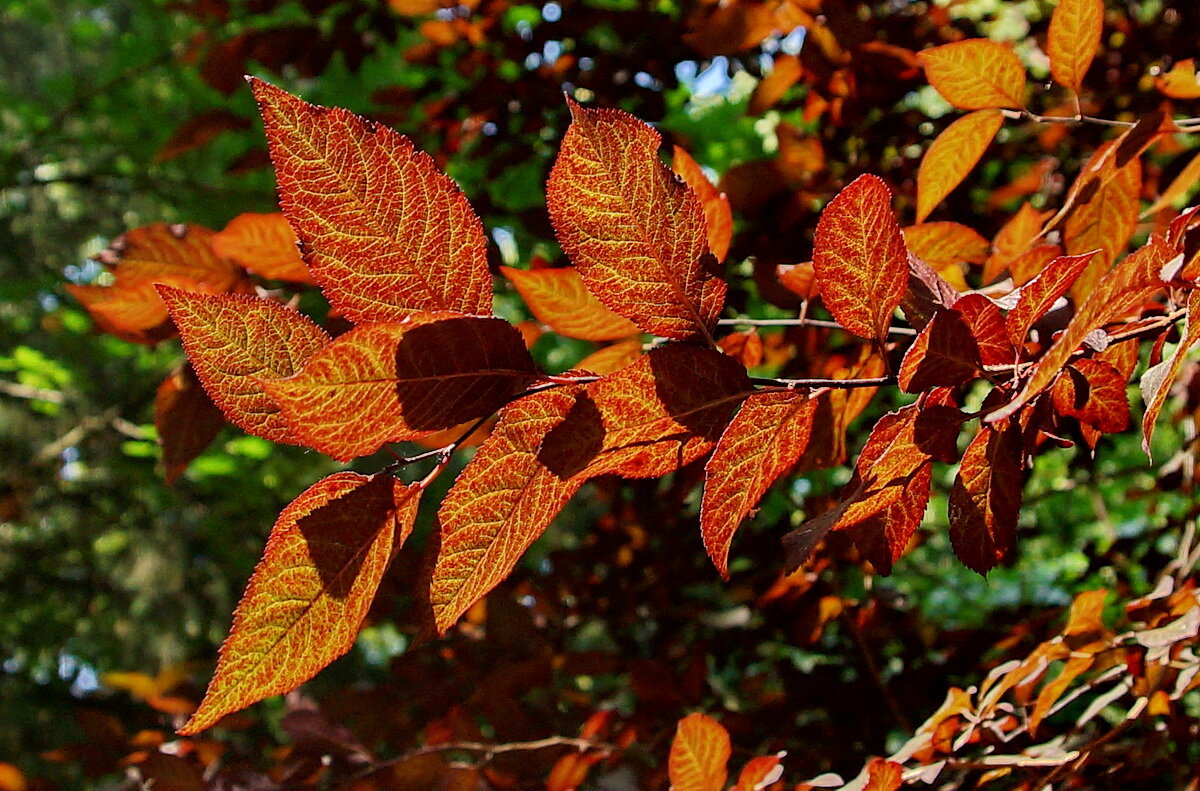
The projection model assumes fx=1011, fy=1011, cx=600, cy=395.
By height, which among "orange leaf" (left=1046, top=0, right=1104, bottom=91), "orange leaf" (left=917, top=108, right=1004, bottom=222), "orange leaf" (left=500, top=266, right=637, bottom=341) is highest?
"orange leaf" (left=1046, top=0, right=1104, bottom=91)

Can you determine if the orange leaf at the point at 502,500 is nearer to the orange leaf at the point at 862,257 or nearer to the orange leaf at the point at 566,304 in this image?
the orange leaf at the point at 862,257

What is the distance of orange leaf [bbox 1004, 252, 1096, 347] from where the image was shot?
1.87 ft

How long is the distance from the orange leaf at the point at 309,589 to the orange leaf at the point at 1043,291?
14.3 inches

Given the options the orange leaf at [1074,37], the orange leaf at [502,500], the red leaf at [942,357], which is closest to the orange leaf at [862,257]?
the red leaf at [942,357]

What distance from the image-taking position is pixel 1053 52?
85 centimetres

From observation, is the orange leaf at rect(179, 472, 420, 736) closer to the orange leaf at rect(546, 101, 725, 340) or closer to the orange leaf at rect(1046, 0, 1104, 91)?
the orange leaf at rect(546, 101, 725, 340)

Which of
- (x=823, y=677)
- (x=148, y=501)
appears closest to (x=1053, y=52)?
(x=823, y=677)

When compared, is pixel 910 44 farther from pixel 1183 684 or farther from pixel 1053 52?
pixel 1183 684

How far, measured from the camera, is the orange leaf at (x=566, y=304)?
839mm

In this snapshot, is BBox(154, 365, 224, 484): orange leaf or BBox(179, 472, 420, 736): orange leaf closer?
BBox(179, 472, 420, 736): orange leaf

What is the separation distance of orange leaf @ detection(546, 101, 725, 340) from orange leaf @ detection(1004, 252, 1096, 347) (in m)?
0.18

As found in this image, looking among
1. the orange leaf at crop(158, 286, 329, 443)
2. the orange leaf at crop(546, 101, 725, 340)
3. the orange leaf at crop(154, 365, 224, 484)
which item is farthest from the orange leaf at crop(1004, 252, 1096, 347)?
the orange leaf at crop(154, 365, 224, 484)

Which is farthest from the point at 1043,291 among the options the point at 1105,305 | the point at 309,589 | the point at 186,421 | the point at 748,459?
the point at 186,421

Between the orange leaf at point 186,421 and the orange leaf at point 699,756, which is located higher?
the orange leaf at point 186,421
